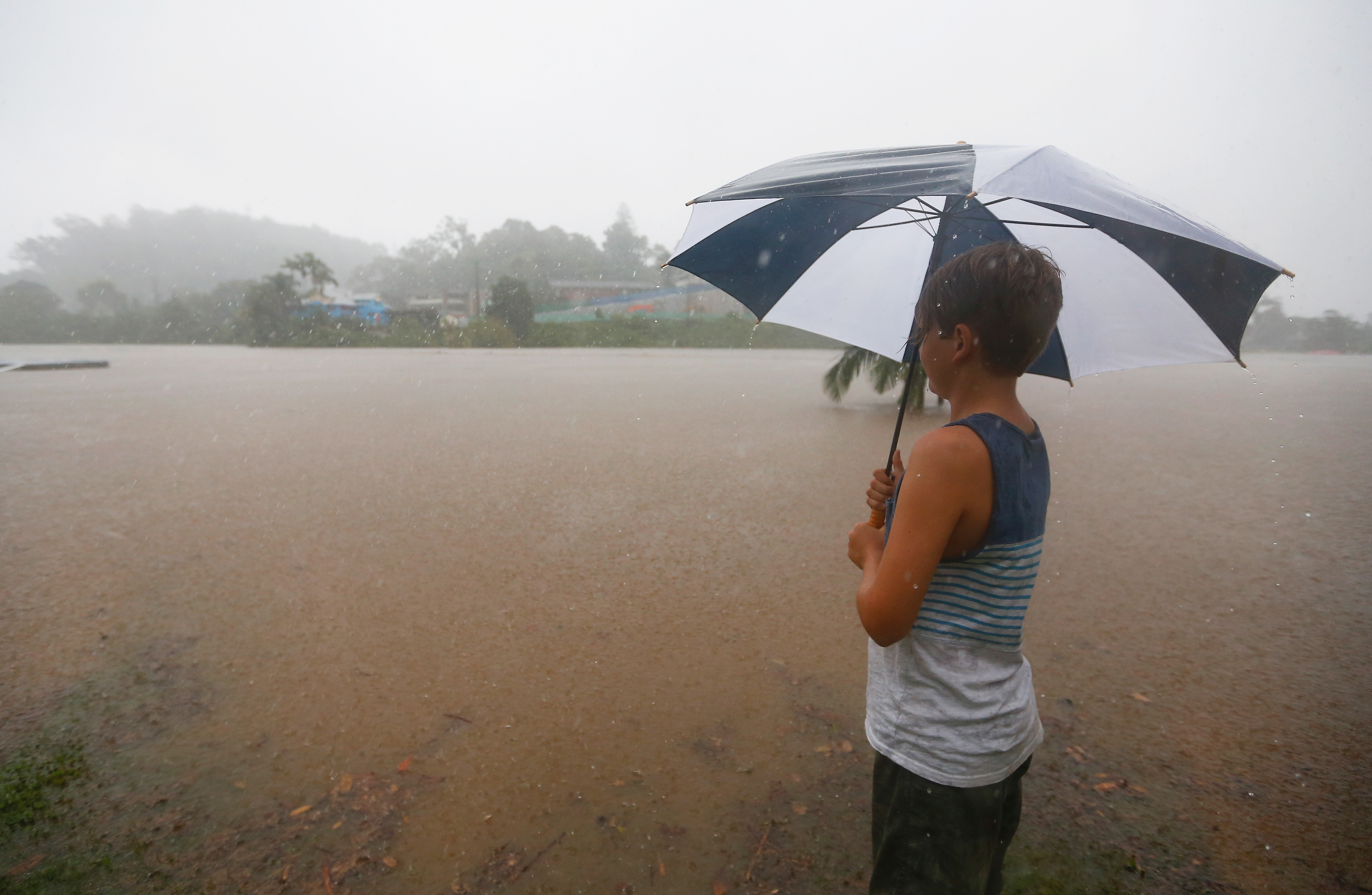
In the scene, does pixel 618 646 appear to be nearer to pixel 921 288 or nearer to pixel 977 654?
pixel 921 288

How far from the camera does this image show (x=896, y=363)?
10.6 metres

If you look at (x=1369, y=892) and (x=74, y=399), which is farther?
(x=74, y=399)

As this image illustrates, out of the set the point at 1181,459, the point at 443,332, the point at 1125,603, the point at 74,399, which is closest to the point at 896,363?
the point at 1181,459

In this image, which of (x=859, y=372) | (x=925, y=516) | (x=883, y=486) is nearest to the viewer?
(x=925, y=516)

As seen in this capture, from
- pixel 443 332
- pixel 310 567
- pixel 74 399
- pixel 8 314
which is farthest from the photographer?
pixel 8 314

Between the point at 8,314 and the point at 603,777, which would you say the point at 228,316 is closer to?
the point at 8,314

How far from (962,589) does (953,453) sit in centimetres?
23

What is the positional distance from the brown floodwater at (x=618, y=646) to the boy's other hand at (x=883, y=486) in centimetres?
98

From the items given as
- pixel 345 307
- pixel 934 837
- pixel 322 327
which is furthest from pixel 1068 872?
pixel 345 307

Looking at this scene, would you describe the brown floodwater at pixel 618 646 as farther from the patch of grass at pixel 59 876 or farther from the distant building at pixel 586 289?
the distant building at pixel 586 289

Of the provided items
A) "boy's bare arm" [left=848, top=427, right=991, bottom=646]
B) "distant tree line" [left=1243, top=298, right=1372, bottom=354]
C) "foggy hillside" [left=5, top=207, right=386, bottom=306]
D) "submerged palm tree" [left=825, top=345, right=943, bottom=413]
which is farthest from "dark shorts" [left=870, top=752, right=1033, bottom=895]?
"foggy hillside" [left=5, top=207, right=386, bottom=306]

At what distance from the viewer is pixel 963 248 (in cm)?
186

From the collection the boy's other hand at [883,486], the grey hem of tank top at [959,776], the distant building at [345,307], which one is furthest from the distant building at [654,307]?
the grey hem of tank top at [959,776]

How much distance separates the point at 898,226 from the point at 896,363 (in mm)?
9038
